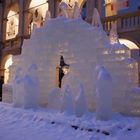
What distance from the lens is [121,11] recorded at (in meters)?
13.7

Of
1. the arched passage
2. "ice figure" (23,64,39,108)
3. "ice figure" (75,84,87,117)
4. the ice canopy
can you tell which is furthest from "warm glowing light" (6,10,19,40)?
"ice figure" (75,84,87,117)

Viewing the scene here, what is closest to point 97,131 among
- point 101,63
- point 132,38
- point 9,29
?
point 101,63

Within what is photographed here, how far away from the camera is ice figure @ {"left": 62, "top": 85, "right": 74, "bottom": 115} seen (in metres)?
7.50

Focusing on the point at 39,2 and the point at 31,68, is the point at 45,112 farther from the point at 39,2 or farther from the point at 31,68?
the point at 39,2

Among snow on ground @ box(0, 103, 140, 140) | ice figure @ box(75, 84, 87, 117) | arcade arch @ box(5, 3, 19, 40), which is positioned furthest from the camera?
arcade arch @ box(5, 3, 19, 40)

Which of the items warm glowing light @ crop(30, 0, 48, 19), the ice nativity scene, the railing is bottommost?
the ice nativity scene

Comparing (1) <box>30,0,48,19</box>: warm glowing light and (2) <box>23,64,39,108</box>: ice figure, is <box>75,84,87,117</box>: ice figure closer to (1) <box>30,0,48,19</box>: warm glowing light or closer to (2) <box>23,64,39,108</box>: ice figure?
(2) <box>23,64,39,108</box>: ice figure

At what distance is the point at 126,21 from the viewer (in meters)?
12.6

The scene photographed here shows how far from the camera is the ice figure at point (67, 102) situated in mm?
7504

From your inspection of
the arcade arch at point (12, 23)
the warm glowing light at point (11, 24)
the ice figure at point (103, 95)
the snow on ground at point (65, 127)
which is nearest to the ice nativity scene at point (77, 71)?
the ice figure at point (103, 95)

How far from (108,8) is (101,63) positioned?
7.83m

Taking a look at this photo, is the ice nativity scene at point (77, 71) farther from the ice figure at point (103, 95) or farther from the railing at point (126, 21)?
the railing at point (126, 21)

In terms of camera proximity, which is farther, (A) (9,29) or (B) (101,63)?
(A) (9,29)

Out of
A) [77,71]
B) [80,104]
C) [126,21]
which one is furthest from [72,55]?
[126,21]
